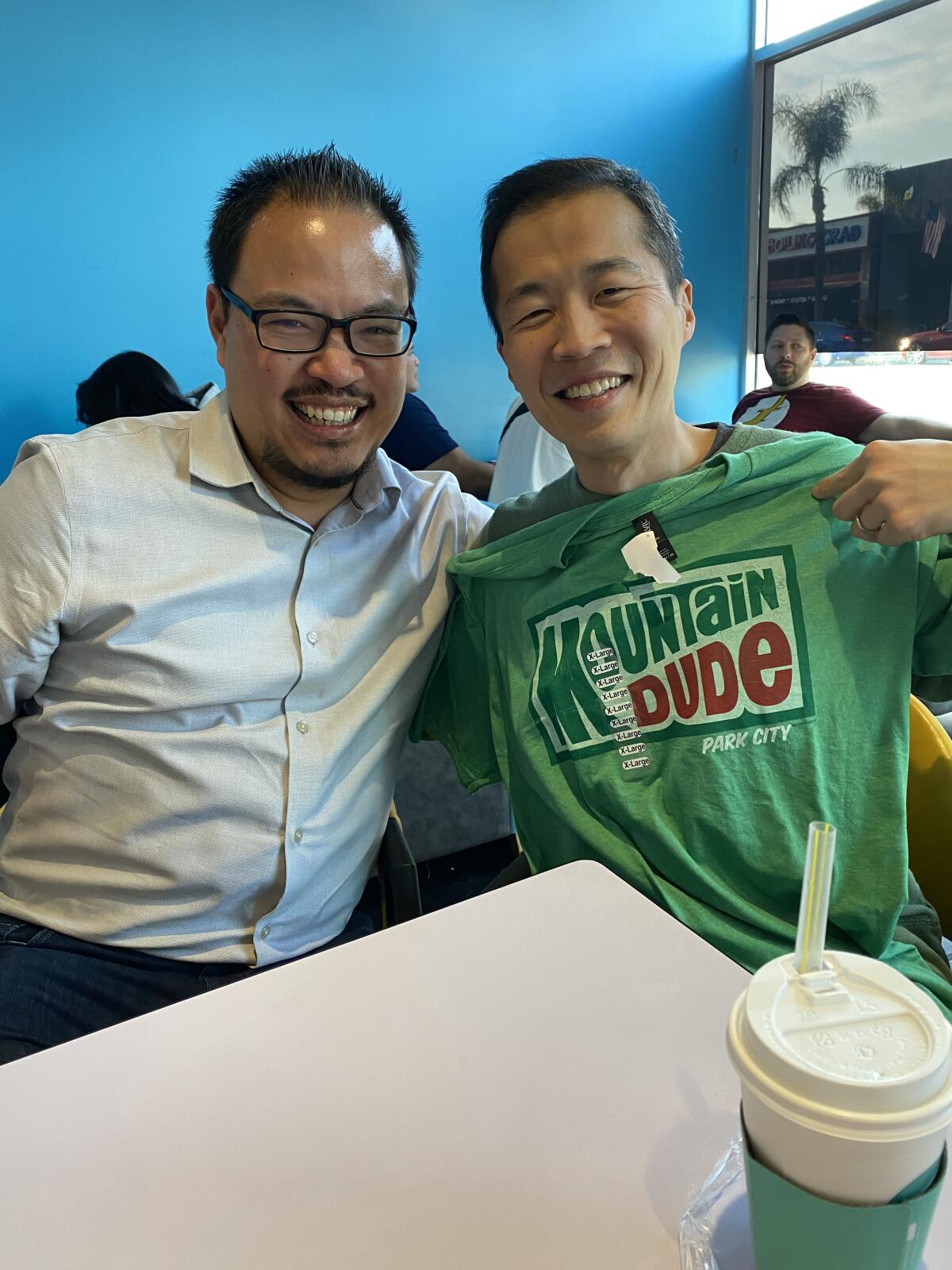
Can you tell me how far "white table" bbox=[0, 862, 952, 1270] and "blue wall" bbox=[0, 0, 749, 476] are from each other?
12.1 feet

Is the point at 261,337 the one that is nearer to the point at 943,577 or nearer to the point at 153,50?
the point at 943,577

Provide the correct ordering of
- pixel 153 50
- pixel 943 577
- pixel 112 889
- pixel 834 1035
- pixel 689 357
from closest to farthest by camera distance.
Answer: pixel 834 1035 < pixel 943 577 < pixel 112 889 < pixel 153 50 < pixel 689 357

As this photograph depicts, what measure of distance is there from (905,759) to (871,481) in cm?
38

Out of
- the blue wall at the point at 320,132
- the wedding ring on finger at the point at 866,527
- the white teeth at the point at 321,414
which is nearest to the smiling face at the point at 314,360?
the white teeth at the point at 321,414

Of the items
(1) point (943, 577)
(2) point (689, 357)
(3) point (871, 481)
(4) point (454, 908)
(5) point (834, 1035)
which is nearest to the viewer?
(5) point (834, 1035)

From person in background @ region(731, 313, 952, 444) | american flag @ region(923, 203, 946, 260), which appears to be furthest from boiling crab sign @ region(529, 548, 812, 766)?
american flag @ region(923, 203, 946, 260)

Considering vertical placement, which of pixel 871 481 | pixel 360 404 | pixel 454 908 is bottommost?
pixel 454 908

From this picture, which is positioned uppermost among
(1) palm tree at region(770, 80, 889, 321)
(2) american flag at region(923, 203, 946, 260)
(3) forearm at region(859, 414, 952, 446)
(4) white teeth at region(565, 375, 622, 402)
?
(1) palm tree at region(770, 80, 889, 321)

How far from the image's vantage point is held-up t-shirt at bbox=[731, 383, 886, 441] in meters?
3.20

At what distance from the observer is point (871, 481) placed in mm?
1045

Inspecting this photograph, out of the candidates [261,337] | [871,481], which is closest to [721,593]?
[871,481]

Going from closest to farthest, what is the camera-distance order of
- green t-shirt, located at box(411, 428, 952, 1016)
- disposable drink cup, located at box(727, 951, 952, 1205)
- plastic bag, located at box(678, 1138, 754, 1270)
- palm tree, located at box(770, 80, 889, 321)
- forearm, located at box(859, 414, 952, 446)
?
disposable drink cup, located at box(727, 951, 952, 1205)
plastic bag, located at box(678, 1138, 754, 1270)
green t-shirt, located at box(411, 428, 952, 1016)
forearm, located at box(859, 414, 952, 446)
palm tree, located at box(770, 80, 889, 321)

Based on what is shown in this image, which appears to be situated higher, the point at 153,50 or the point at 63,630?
the point at 153,50

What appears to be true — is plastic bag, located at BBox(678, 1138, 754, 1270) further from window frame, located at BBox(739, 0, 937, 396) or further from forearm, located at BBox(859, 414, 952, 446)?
window frame, located at BBox(739, 0, 937, 396)
